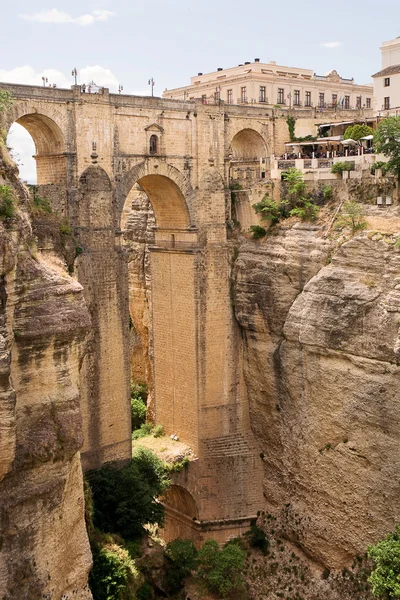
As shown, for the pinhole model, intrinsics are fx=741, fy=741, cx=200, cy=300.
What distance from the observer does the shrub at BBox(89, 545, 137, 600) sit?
21.2 meters

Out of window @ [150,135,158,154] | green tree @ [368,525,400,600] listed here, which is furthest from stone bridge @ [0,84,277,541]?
green tree @ [368,525,400,600]

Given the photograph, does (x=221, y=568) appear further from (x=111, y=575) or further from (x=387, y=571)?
(x=387, y=571)

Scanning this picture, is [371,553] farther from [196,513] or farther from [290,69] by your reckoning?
[290,69]

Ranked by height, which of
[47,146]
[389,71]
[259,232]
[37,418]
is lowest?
[37,418]

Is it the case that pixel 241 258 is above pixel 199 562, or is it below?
above

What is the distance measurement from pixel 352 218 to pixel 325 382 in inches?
253

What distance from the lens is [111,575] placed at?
2156 centimetres

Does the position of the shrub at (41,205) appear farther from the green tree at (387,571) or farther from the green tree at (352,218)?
the green tree at (387,571)

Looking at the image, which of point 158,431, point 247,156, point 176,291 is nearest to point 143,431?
point 158,431

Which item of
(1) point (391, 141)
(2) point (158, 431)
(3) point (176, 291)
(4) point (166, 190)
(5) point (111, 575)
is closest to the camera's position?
(5) point (111, 575)

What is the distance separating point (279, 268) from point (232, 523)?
1120 centimetres

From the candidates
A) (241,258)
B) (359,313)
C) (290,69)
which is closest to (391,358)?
(359,313)

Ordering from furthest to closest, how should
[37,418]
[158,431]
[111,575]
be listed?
[158,431] → [111,575] → [37,418]

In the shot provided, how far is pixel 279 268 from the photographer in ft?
102
